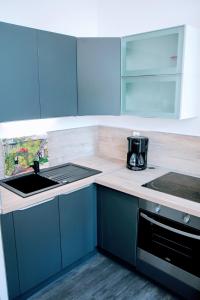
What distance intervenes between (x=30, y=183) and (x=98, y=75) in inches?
43.0

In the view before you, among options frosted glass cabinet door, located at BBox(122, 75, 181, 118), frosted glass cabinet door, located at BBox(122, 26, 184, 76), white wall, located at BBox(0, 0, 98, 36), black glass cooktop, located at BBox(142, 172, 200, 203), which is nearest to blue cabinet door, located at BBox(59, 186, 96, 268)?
black glass cooktop, located at BBox(142, 172, 200, 203)

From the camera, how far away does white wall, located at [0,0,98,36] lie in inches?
77.5

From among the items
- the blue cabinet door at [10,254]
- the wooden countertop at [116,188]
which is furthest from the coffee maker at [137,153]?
the blue cabinet door at [10,254]

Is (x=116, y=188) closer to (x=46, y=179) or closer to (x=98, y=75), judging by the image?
(x=46, y=179)

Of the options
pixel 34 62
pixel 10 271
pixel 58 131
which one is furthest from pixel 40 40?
pixel 10 271

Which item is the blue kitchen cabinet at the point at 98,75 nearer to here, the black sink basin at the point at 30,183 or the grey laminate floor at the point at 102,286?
the black sink basin at the point at 30,183

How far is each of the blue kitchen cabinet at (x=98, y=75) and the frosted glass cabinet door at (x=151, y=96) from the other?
0.34ft

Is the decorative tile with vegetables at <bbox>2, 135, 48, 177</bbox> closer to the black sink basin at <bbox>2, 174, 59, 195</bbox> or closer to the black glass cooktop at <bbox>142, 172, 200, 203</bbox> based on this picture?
the black sink basin at <bbox>2, 174, 59, 195</bbox>

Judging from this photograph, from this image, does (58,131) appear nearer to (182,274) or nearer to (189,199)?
(189,199)

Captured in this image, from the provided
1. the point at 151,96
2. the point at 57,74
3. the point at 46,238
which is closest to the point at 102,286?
the point at 46,238

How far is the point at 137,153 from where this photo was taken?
2289 mm

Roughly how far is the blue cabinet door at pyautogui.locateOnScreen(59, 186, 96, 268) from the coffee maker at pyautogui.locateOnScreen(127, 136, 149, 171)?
44 centimetres

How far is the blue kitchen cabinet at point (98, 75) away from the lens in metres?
2.13

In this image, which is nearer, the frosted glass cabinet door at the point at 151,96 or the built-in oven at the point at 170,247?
the built-in oven at the point at 170,247
